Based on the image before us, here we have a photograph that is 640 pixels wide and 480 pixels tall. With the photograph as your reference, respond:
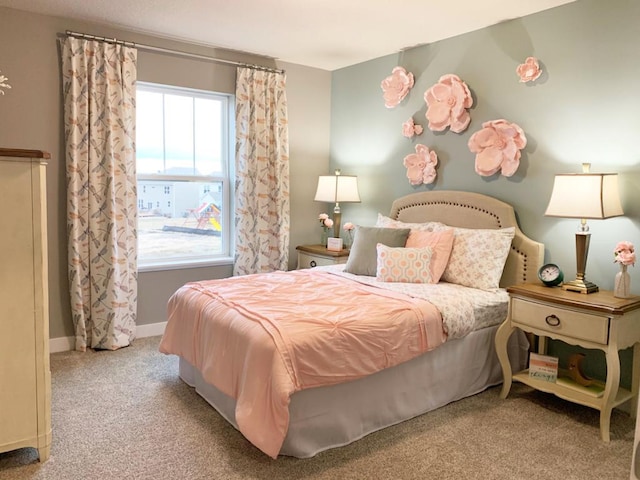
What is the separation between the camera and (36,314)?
87.4 inches

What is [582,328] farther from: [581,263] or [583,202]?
[583,202]

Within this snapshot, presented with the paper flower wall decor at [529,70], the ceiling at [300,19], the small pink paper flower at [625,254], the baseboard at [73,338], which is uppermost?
the ceiling at [300,19]

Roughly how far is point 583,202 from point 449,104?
143 cm

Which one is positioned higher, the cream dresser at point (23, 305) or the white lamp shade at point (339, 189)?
the white lamp shade at point (339, 189)

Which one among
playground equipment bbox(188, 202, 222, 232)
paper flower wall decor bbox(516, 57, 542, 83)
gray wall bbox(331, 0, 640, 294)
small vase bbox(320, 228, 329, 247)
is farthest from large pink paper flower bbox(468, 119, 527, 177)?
playground equipment bbox(188, 202, 222, 232)

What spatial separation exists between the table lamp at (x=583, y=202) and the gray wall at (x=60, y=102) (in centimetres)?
267

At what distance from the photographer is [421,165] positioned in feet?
13.3

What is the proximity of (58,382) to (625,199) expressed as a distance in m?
3.67

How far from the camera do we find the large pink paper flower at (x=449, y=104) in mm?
3694

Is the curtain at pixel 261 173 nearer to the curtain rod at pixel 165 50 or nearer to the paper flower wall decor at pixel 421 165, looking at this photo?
the curtain rod at pixel 165 50

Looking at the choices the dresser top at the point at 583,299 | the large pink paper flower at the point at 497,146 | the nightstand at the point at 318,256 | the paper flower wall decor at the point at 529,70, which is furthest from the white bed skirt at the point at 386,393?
the paper flower wall decor at the point at 529,70

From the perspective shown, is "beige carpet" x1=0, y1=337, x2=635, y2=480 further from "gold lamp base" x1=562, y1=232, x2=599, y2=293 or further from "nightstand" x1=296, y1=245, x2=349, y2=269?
"nightstand" x1=296, y1=245, x2=349, y2=269

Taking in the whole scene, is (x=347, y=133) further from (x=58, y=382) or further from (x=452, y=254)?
(x=58, y=382)

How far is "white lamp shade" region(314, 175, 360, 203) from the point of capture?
4484 millimetres
